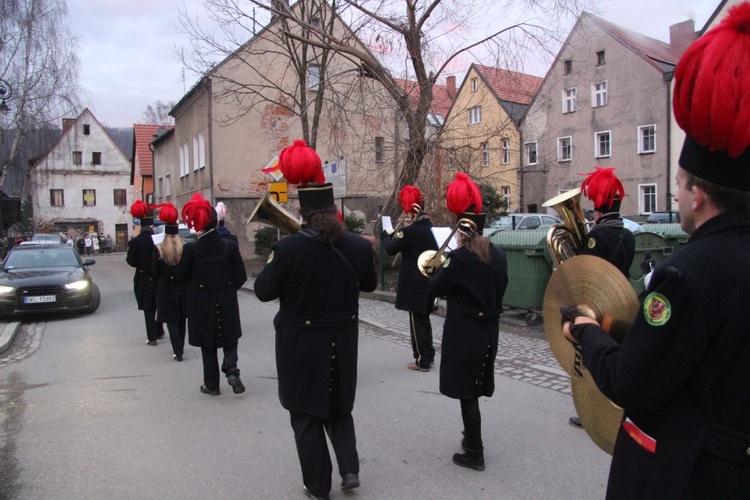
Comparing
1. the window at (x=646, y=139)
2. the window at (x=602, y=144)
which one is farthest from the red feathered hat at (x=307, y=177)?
the window at (x=602, y=144)

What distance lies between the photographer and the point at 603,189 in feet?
15.0

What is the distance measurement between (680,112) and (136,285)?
8.99 metres

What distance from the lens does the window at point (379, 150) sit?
47.6ft

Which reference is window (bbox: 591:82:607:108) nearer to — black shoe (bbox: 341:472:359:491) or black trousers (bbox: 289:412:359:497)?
black shoe (bbox: 341:472:359:491)

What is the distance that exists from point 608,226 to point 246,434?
3.38 meters

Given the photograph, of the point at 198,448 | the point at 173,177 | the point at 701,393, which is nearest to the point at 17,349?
the point at 198,448

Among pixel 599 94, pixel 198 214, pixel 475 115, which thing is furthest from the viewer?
pixel 599 94

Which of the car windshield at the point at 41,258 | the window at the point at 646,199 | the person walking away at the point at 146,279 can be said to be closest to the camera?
the person walking away at the point at 146,279

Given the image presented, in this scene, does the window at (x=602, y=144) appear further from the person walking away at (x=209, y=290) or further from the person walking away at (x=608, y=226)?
the person walking away at (x=209, y=290)

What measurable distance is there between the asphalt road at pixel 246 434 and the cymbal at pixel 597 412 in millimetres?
1926

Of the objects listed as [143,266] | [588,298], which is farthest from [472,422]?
[143,266]

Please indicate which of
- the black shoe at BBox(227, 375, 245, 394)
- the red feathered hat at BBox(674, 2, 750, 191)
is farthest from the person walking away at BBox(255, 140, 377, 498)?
the black shoe at BBox(227, 375, 245, 394)

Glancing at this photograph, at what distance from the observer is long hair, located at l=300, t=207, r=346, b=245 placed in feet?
11.3

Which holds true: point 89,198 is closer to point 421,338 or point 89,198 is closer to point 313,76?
point 313,76
